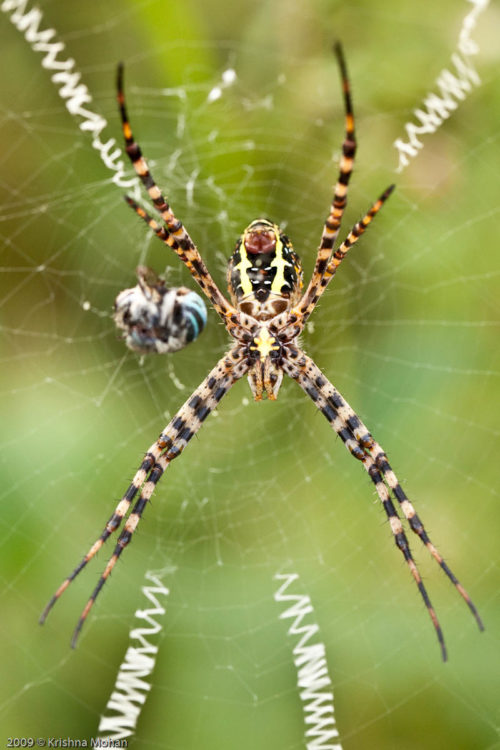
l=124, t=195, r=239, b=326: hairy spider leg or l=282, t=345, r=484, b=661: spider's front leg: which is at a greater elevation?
l=124, t=195, r=239, b=326: hairy spider leg

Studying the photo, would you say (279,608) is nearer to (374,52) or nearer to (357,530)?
(357,530)

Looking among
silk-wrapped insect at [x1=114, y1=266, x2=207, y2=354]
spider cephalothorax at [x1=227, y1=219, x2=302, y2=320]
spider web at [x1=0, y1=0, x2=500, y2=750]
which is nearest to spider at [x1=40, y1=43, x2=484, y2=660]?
spider cephalothorax at [x1=227, y1=219, x2=302, y2=320]

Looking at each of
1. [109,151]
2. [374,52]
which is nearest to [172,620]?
[109,151]

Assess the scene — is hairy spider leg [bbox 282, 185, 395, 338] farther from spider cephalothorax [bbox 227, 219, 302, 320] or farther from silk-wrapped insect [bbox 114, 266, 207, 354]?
silk-wrapped insect [bbox 114, 266, 207, 354]

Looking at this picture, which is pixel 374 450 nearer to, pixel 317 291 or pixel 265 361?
pixel 265 361

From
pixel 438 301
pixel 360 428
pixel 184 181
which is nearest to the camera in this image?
pixel 360 428
